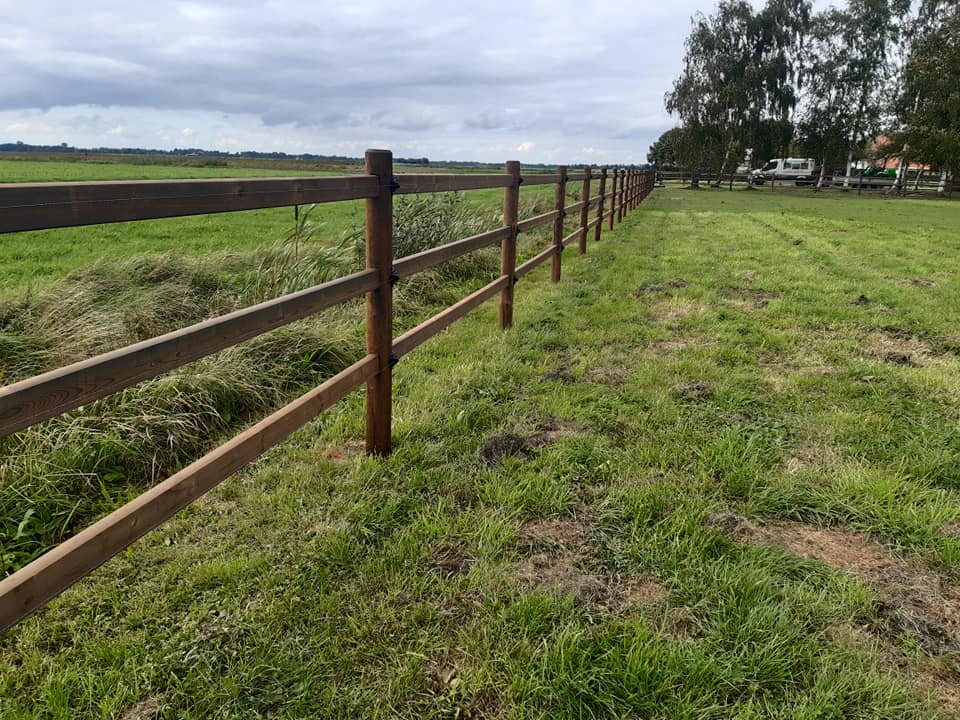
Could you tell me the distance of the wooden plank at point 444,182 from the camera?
3184mm

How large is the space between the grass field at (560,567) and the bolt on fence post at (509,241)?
117cm

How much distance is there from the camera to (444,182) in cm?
383

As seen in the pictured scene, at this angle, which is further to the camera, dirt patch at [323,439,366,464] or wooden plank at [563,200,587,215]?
wooden plank at [563,200,587,215]

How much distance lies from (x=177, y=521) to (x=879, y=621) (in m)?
2.60

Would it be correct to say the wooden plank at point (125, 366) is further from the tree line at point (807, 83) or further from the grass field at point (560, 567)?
the tree line at point (807, 83)

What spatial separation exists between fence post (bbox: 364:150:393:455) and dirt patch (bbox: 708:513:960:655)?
159cm

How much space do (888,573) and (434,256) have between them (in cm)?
265

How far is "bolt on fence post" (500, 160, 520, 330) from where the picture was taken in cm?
530

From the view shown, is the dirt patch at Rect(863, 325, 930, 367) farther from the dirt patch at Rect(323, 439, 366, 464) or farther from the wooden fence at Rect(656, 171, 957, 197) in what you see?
the wooden fence at Rect(656, 171, 957, 197)

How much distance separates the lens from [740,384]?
428 cm

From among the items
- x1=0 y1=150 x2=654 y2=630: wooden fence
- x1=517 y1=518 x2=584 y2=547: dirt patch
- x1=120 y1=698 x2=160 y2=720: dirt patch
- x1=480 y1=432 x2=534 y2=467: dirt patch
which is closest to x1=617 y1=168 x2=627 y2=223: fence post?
x1=0 y1=150 x2=654 y2=630: wooden fence

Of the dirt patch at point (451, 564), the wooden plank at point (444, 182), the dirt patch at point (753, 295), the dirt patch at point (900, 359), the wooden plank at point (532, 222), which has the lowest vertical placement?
the dirt patch at point (451, 564)

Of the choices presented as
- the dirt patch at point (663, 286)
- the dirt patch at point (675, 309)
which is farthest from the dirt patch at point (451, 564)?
the dirt patch at point (663, 286)

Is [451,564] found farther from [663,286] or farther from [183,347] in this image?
[663,286]
